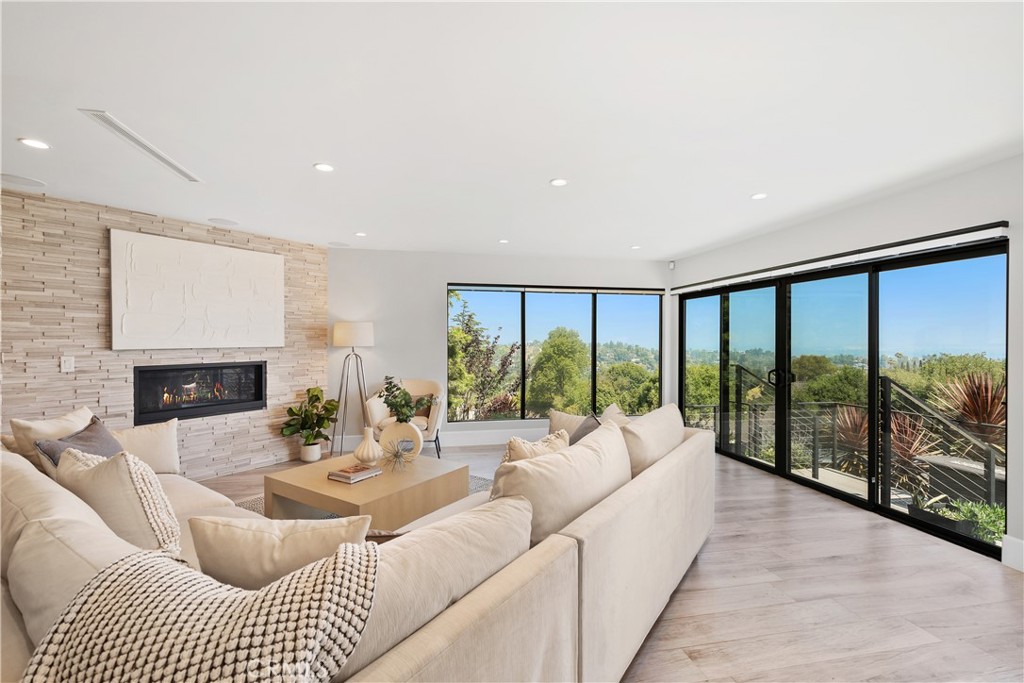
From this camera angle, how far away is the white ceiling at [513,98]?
5.24 ft

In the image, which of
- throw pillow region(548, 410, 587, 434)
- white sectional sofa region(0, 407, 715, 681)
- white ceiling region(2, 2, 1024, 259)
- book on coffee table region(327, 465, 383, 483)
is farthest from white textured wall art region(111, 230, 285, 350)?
throw pillow region(548, 410, 587, 434)

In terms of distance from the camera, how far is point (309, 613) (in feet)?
2.48

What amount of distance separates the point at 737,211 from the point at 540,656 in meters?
3.68

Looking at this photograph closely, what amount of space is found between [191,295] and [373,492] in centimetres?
296

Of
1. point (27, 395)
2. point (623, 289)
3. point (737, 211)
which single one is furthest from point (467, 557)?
point (623, 289)

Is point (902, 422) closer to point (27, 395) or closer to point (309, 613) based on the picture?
point (309, 613)

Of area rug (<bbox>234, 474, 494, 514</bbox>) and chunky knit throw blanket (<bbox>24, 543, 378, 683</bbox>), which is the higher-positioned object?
chunky knit throw blanket (<bbox>24, 543, 378, 683</bbox>)

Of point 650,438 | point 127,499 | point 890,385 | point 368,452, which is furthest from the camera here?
point 890,385

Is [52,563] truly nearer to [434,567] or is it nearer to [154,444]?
[434,567]

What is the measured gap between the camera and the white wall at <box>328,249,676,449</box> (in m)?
5.71

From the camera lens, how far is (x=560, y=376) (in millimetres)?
6293

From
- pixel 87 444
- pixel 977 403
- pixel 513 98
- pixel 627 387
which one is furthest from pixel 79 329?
pixel 977 403

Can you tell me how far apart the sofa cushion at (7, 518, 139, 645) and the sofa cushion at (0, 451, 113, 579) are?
4.1 inches

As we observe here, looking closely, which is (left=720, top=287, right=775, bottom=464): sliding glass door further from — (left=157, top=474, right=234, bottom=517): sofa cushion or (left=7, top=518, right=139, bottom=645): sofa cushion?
(left=7, top=518, right=139, bottom=645): sofa cushion
